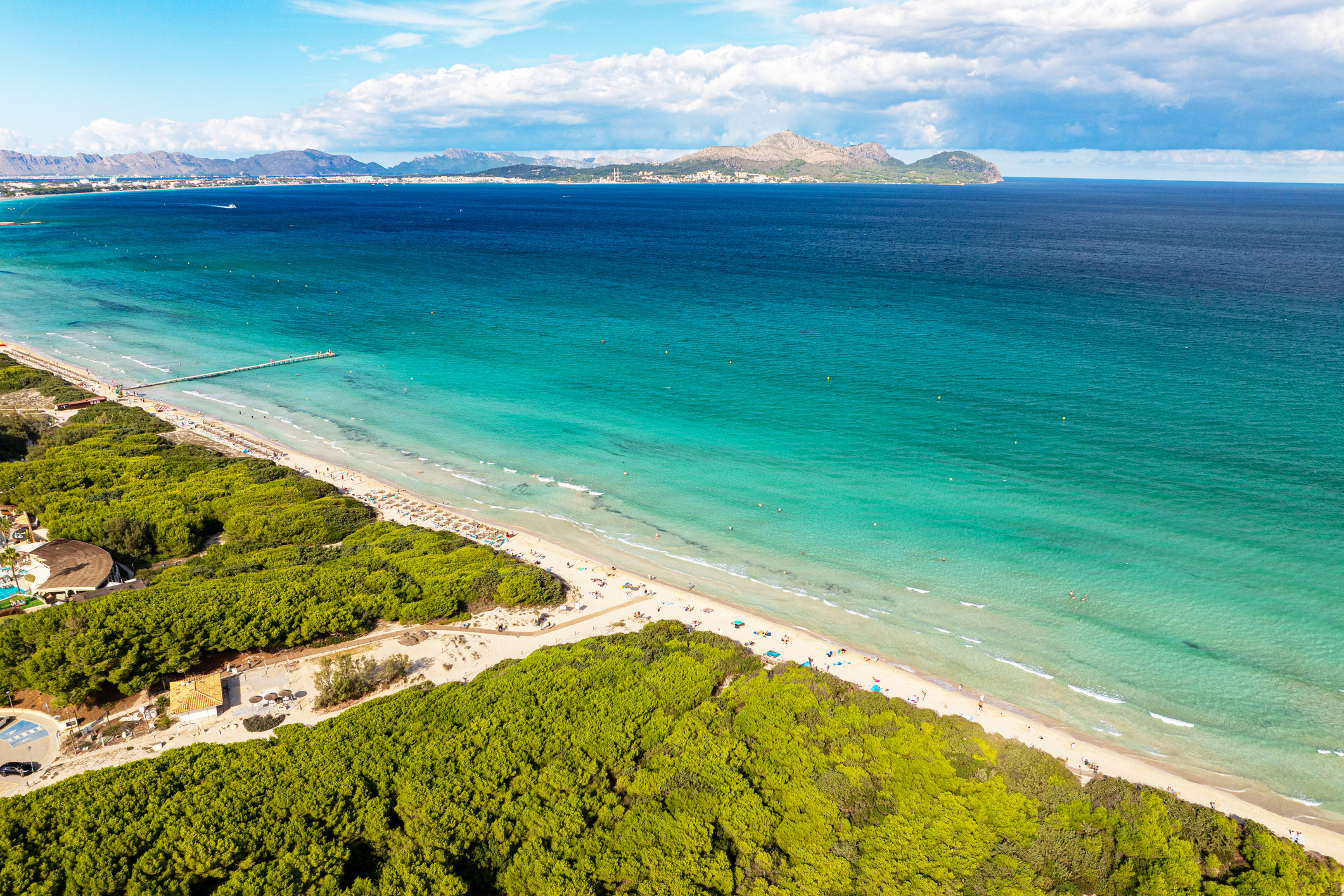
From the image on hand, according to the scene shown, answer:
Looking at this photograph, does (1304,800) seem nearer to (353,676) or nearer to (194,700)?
(353,676)

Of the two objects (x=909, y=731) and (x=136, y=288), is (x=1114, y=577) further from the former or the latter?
(x=136, y=288)

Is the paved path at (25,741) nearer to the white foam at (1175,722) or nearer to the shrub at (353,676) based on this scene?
the shrub at (353,676)

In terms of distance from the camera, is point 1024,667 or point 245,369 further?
point 245,369

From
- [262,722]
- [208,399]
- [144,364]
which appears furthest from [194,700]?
[144,364]

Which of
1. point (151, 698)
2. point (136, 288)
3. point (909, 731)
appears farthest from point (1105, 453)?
point (136, 288)

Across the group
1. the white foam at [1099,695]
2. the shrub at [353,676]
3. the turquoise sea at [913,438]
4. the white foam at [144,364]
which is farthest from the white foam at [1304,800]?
the white foam at [144,364]

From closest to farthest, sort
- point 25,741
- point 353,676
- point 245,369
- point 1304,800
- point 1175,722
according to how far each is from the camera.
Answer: point 1304,800 < point 25,741 < point 1175,722 < point 353,676 < point 245,369

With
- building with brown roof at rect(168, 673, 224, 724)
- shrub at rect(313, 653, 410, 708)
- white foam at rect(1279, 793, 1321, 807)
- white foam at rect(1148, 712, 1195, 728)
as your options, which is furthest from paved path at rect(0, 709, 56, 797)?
white foam at rect(1279, 793, 1321, 807)
